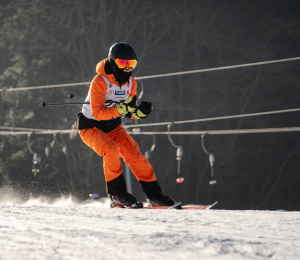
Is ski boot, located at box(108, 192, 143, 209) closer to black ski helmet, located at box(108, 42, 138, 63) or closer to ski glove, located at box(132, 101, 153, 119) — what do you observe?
ski glove, located at box(132, 101, 153, 119)

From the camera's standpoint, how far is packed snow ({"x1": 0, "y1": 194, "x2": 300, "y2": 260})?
1.10 m

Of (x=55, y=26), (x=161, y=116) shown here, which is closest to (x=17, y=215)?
(x=161, y=116)

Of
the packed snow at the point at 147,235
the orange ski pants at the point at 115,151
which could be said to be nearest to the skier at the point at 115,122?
the orange ski pants at the point at 115,151

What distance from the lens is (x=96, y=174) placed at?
13.0 metres

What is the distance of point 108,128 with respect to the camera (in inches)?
96.8

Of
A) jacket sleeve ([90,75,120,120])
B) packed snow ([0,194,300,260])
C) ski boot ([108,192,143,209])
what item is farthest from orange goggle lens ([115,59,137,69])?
packed snow ([0,194,300,260])

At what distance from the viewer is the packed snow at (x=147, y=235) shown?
3.61ft

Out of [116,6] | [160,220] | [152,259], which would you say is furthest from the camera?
[116,6]

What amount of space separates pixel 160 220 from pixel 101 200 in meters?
11.7

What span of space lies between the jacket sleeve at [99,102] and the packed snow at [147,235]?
0.64m

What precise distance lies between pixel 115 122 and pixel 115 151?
0.96 feet

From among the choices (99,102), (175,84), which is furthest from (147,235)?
(175,84)

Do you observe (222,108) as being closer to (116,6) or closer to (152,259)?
(116,6)

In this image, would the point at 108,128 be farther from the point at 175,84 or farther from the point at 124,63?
the point at 175,84
